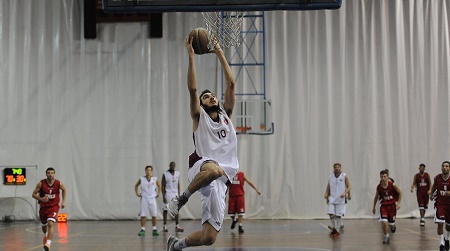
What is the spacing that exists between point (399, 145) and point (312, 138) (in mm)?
3251

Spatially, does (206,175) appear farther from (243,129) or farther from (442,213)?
(243,129)

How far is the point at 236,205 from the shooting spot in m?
19.6

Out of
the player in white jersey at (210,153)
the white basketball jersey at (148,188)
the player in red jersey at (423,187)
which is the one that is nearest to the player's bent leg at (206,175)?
the player in white jersey at (210,153)

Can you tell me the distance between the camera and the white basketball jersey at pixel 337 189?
18.5 m

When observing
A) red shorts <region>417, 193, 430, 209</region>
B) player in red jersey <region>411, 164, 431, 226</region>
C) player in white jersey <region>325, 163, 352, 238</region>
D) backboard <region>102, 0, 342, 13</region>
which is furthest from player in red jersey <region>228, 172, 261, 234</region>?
backboard <region>102, 0, 342, 13</region>

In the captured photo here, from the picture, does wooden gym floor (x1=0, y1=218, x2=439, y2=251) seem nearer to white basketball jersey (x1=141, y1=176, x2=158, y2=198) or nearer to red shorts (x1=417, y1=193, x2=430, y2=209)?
red shorts (x1=417, y1=193, x2=430, y2=209)

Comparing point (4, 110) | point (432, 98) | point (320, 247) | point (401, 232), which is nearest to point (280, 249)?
point (320, 247)

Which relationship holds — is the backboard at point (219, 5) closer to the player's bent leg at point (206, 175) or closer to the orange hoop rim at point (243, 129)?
the player's bent leg at point (206, 175)

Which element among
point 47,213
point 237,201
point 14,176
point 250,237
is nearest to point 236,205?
point 237,201

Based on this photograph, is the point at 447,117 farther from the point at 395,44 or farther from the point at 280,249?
the point at 280,249

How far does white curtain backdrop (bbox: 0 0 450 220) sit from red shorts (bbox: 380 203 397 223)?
945 cm

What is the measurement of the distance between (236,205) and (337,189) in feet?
9.72

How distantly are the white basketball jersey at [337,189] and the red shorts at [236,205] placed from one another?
2.54 m

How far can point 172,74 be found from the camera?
25562 mm
